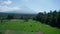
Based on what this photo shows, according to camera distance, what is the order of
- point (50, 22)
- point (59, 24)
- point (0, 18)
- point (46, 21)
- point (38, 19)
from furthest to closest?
point (38, 19) < point (46, 21) < point (50, 22) < point (59, 24) < point (0, 18)

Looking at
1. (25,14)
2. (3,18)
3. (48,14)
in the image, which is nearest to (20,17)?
(25,14)

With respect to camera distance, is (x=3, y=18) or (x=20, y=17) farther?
(x=20, y=17)

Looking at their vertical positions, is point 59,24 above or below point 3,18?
below

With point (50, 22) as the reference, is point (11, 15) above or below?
above

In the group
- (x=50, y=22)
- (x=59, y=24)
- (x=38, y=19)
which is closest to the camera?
(x=59, y=24)

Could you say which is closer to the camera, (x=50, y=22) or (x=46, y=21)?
(x=50, y=22)

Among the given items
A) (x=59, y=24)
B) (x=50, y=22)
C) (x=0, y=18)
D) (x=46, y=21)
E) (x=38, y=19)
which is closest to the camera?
(x=0, y=18)

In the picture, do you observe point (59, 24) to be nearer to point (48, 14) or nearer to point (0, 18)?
point (48, 14)

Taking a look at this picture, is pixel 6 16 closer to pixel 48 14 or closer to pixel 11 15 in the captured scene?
pixel 11 15

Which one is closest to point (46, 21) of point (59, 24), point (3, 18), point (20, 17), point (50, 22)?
point (50, 22)
